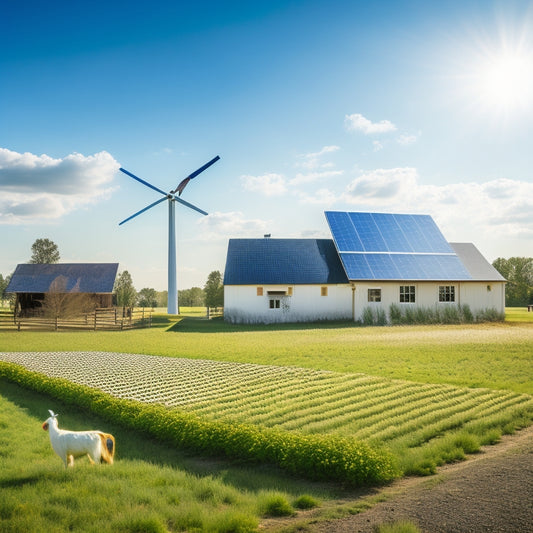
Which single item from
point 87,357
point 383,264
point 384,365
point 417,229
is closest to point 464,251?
point 417,229

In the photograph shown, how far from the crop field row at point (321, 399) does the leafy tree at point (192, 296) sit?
69.3 m

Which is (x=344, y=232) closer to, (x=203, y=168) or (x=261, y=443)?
(x=203, y=168)

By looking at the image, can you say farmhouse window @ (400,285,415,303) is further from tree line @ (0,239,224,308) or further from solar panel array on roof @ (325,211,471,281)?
tree line @ (0,239,224,308)

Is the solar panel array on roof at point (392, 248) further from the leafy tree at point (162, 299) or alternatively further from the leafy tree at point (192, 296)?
the leafy tree at point (162, 299)

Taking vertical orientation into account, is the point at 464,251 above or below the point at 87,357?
above

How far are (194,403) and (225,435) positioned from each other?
2.64 m

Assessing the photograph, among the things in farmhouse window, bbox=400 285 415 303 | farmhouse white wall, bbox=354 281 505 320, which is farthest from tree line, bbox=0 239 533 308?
farmhouse window, bbox=400 285 415 303

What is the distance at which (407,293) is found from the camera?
112ft

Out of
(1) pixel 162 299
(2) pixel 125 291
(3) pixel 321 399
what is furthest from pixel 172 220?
(1) pixel 162 299

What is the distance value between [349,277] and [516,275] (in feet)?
171

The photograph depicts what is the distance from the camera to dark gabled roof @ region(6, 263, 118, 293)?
44062mm

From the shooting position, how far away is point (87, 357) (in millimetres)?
18266

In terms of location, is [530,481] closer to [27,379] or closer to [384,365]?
[384,365]

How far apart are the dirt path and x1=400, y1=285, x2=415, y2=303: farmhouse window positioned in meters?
27.3
